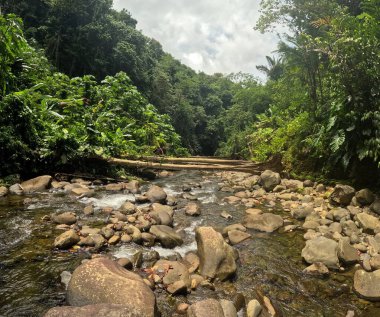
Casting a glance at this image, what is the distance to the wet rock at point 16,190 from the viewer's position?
7.60 metres

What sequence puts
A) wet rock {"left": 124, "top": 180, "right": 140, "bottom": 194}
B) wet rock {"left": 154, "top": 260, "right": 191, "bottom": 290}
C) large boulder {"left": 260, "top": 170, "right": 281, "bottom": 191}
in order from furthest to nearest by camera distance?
large boulder {"left": 260, "top": 170, "right": 281, "bottom": 191}, wet rock {"left": 124, "top": 180, "right": 140, "bottom": 194}, wet rock {"left": 154, "top": 260, "right": 191, "bottom": 290}

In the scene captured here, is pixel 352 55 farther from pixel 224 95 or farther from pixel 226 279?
pixel 224 95

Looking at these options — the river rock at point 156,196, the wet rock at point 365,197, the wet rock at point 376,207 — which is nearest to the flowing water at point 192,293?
the river rock at point 156,196

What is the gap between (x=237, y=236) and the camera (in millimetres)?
5871

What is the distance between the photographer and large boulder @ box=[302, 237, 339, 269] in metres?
4.80

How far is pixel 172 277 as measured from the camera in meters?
4.18

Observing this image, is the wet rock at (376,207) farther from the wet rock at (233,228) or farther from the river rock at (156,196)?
the river rock at (156,196)

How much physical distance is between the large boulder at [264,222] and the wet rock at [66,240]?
3.59m

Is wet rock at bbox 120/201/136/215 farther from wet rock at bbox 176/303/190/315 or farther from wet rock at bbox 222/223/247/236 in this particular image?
wet rock at bbox 176/303/190/315

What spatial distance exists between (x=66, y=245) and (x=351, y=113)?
7060 mm

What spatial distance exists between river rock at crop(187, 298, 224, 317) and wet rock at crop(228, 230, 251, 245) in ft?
7.63

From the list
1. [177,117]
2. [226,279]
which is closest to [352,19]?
[226,279]

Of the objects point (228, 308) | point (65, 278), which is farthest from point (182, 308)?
point (65, 278)

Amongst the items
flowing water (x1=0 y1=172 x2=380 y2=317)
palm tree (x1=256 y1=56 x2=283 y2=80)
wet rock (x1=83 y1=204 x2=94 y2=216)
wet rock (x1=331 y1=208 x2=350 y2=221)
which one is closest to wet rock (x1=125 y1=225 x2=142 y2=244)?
flowing water (x1=0 y1=172 x2=380 y2=317)
